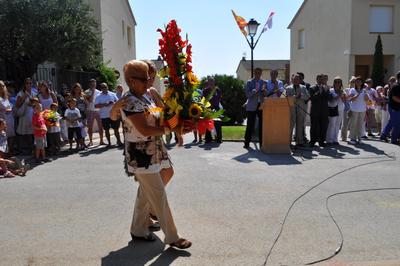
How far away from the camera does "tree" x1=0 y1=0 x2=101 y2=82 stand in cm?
1162

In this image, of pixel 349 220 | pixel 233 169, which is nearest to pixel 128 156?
pixel 349 220

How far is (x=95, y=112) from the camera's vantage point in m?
11.6

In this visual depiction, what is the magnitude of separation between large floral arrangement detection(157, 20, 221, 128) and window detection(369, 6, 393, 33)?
24.2 meters

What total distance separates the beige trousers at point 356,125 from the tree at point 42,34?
8.24 meters

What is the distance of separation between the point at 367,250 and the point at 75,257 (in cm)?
299

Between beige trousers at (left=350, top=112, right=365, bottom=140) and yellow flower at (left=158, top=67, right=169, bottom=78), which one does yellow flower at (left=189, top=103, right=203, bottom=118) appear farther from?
beige trousers at (left=350, top=112, right=365, bottom=140)

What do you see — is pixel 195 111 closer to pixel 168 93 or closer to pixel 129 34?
pixel 168 93

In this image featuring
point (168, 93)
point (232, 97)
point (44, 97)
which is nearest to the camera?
point (168, 93)

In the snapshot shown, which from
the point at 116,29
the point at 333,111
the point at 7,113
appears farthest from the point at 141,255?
the point at 116,29

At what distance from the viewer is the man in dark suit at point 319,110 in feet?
35.7

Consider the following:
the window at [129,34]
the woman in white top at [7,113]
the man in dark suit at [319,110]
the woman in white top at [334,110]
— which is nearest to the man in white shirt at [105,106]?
the woman in white top at [7,113]

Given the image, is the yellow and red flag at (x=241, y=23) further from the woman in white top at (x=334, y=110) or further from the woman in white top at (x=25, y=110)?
the woman in white top at (x=25, y=110)

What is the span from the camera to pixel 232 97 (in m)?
21.1

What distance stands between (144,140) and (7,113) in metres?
6.44
